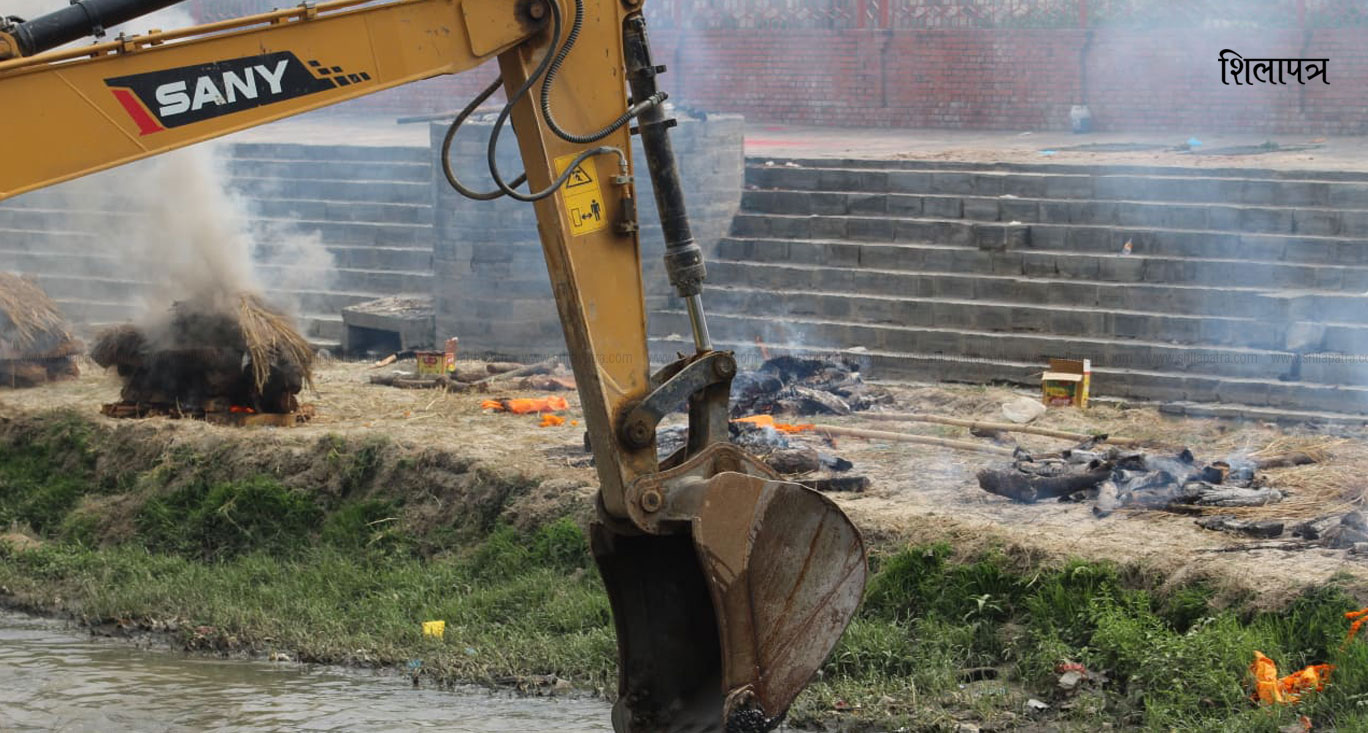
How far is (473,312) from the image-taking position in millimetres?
15664

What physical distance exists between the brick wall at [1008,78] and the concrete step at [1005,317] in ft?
22.2

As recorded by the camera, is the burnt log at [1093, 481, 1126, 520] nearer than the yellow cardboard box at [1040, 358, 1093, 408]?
Yes

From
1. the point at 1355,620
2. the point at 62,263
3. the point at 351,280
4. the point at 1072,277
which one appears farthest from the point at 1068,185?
the point at 62,263

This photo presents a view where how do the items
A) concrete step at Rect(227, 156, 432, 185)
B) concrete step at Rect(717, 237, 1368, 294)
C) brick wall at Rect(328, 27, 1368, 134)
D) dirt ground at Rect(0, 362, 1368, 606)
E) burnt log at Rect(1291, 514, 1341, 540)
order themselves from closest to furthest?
dirt ground at Rect(0, 362, 1368, 606)
burnt log at Rect(1291, 514, 1341, 540)
concrete step at Rect(717, 237, 1368, 294)
concrete step at Rect(227, 156, 432, 185)
brick wall at Rect(328, 27, 1368, 134)

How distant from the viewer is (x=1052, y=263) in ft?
47.8

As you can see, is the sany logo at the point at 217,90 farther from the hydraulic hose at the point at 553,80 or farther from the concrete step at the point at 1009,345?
the concrete step at the point at 1009,345

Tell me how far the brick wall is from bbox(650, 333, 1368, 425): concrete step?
7.38m

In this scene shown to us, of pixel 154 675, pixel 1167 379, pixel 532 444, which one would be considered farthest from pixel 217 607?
pixel 1167 379

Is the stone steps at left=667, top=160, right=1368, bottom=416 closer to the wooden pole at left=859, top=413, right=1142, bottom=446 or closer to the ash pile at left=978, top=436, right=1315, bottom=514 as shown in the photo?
the wooden pole at left=859, top=413, right=1142, bottom=446

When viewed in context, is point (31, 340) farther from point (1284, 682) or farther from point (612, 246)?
point (1284, 682)

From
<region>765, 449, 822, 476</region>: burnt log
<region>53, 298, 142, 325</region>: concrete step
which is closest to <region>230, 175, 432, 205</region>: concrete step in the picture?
<region>53, 298, 142, 325</region>: concrete step

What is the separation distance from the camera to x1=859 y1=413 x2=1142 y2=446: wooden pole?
36.9 feet

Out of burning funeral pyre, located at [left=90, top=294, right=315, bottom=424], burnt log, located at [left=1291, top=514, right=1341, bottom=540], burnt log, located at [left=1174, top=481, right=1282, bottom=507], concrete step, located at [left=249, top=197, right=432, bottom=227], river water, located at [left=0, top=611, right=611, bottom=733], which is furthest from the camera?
concrete step, located at [left=249, top=197, right=432, bottom=227]

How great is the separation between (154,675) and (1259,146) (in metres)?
13.3
